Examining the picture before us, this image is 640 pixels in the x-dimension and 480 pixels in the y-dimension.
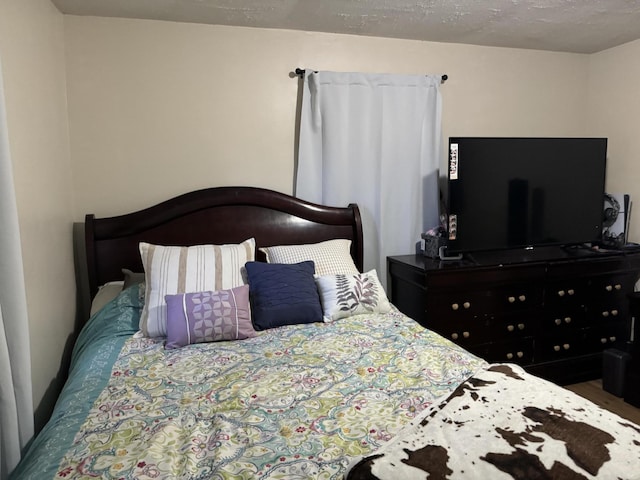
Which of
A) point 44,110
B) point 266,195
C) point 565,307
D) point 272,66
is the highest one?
point 272,66

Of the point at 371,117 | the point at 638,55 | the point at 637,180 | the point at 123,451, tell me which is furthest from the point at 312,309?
the point at 638,55

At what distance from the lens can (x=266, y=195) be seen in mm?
2818

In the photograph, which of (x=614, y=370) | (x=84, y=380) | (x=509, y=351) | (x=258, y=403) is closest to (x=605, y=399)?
(x=614, y=370)

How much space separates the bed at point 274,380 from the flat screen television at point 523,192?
743 mm

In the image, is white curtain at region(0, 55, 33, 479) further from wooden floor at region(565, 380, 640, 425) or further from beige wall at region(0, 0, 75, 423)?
wooden floor at region(565, 380, 640, 425)

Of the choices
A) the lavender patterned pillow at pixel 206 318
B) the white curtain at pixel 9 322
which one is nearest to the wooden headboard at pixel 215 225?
the lavender patterned pillow at pixel 206 318

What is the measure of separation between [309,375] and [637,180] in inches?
117

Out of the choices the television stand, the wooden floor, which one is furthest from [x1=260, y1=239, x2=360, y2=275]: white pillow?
the wooden floor

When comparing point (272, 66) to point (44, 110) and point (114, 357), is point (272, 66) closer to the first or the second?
point (44, 110)

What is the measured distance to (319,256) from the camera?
2639 mm

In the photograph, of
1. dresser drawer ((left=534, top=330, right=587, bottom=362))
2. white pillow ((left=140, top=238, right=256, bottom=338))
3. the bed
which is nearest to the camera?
the bed

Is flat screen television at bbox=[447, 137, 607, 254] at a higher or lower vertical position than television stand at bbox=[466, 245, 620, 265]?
higher

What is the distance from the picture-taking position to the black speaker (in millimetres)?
2875

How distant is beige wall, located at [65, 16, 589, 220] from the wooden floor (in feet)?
7.72
